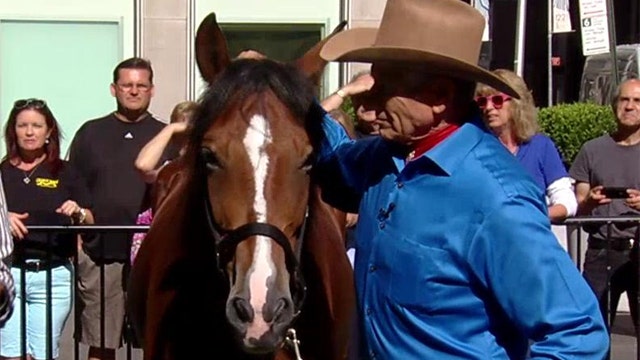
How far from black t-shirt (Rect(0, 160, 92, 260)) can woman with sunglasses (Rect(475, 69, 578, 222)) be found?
241 centimetres

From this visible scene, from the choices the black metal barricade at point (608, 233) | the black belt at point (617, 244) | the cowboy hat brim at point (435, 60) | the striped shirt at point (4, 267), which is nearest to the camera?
the cowboy hat brim at point (435, 60)

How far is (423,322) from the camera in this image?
2.97 meters

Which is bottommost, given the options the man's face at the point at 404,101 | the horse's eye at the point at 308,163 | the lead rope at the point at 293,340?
the lead rope at the point at 293,340

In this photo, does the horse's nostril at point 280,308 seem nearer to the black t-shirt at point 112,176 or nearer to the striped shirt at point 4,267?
the striped shirt at point 4,267

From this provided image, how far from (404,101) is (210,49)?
5.04 feet

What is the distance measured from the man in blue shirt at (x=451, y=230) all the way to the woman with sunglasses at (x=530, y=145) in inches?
132

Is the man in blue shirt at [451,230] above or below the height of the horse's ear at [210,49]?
below

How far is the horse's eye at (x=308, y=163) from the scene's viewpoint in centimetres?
386

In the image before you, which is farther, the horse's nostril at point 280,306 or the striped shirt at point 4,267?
the striped shirt at point 4,267

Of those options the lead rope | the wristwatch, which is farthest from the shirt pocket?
the wristwatch

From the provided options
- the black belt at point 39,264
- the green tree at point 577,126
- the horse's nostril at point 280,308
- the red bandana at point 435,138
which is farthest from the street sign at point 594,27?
the red bandana at point 435,138

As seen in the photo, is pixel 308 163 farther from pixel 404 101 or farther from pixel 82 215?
pixel 82 215

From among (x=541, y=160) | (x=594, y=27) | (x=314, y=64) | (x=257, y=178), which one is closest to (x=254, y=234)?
(x=257, y=178)

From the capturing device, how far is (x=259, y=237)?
11.8ft
